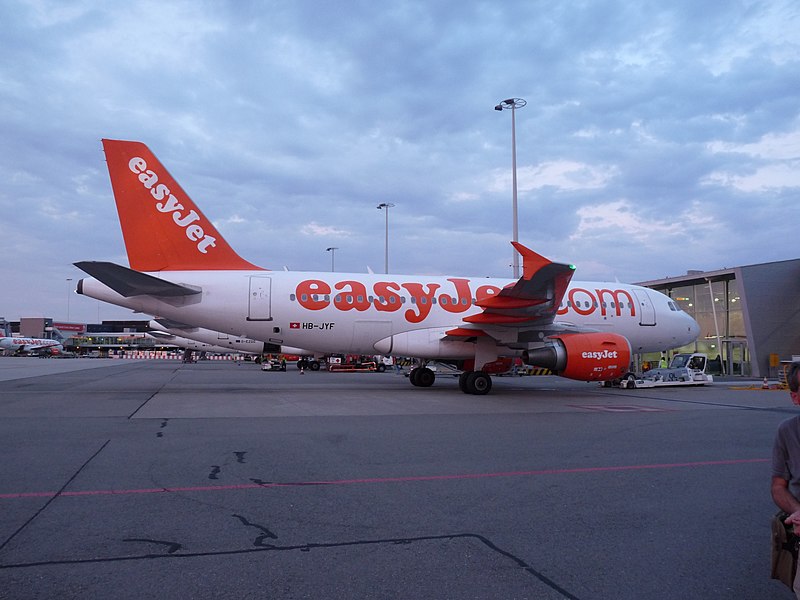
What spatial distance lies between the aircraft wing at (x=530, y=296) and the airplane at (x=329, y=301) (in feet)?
0.09

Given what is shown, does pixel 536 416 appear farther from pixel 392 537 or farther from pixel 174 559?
pixel 174 559

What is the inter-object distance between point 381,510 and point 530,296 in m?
10.6

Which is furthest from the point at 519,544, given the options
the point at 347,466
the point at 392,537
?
the point at 347,466

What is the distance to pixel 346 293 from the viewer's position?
55.5 ft

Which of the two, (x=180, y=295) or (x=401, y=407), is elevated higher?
(x=180, y=295)

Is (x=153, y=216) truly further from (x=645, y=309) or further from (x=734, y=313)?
(x=734, y=313)

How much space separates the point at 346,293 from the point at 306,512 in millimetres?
12290

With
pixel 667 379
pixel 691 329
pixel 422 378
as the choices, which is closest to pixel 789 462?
pixel 422 378

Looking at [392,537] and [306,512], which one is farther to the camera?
[306,512]

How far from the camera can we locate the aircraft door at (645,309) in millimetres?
19913

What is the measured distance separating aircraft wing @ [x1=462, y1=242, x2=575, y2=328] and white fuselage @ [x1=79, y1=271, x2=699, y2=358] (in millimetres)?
682

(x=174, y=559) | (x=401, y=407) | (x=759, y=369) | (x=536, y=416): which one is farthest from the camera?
(x=759, y=369)

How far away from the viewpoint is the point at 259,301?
1605cm

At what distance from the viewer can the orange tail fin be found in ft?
49.8
